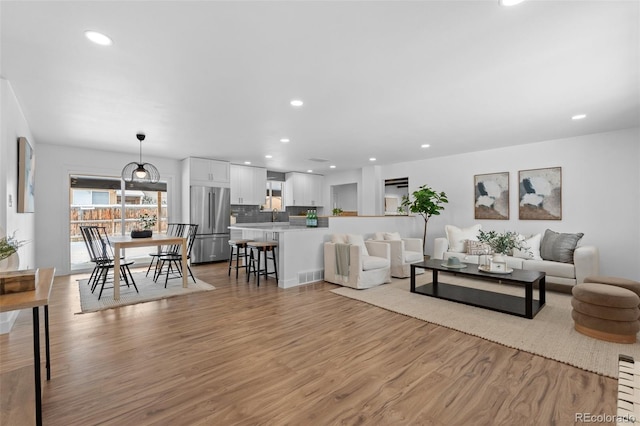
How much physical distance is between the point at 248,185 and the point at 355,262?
4.83 meters

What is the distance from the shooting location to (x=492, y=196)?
6.11m

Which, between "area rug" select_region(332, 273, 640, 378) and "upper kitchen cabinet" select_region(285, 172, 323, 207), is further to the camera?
"upper kitchen cabinet" select_region(285, 172, 323, 207)

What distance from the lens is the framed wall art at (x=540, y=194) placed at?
5324 mm

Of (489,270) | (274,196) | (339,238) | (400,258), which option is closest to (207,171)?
(274,196)

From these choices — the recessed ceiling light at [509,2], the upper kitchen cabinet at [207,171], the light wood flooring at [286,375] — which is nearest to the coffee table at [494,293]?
the light wood flooring at [286,375]

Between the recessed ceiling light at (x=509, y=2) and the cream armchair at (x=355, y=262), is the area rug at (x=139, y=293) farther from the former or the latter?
the recessed ceiling light at (x=509, y=2)

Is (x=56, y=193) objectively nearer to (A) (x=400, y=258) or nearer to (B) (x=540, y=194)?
(A) (x=400, y=258)

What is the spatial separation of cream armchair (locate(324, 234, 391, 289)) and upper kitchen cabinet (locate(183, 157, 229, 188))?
3752 mm

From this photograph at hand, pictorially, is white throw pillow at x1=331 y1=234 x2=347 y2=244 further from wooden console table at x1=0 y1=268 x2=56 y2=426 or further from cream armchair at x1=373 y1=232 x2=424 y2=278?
wooden console table at x1=0 y1=268 x2=56 y2=426

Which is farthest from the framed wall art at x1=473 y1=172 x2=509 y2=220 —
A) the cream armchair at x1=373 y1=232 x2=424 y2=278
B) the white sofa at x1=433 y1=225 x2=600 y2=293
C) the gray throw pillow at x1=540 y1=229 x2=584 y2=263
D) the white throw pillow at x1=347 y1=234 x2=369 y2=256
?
the white throw pillow at x1=347 y1=234 x2=369 y2=256

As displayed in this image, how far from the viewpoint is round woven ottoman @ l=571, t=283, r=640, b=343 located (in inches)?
104

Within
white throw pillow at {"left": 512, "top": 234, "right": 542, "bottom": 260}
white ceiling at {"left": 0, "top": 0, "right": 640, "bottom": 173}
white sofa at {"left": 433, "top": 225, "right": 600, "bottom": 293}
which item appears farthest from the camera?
white throw pillow at {"left": 512, "top": 234, "right": 542, "bottom": 260}

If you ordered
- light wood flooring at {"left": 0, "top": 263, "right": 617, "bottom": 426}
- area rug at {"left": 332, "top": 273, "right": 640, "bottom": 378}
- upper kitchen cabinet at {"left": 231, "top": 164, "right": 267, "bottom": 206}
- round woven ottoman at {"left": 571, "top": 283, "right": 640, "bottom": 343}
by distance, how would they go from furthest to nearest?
upper kitchen cabinet at {"left": 231, "top": 164, "right": 267, "bottom": 206}
round woven ottoman at {"left": 571, "top": 283, "right": 640, "bottom": 343}
area rug at {"left": 332, "top": 273, "right": 640, "bottom": 378}
light wood flooring at {"left": 0, "top": 263, "right": 617, "bottom": 426}

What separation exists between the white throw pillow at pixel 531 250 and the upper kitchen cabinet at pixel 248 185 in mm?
6381
